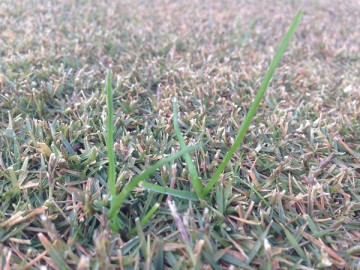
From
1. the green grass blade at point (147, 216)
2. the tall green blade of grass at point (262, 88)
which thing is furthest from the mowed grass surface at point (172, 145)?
the tall green blade of grass at point (262, 88)

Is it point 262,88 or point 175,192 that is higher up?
point 262,88

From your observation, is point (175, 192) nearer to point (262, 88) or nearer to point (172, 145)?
point (172, 145)

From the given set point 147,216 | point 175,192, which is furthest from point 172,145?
point 147,216

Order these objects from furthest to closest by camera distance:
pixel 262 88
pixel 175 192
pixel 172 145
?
1. pixel 172 145
2. pixel 175 192
3. pixel 262 88

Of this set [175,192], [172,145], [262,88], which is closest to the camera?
[262,88]

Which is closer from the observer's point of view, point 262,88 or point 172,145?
point 262,88

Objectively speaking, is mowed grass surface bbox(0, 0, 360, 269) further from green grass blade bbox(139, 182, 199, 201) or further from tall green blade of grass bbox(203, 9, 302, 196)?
tall green blade of grass bbox(203, 9, 302, 196)

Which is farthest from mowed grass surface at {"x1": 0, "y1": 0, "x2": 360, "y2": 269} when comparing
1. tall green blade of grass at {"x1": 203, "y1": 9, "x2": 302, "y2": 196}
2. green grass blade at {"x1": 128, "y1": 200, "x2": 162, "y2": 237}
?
tall green blade of grass at {"x1": 203, "y1": 9, "x2": 302, "y2": 196}

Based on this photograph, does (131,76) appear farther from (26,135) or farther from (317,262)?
(317,262)

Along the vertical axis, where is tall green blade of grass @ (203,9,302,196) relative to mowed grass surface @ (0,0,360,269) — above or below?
above
